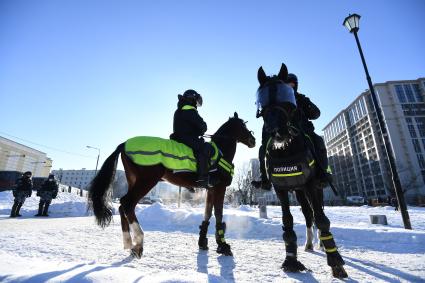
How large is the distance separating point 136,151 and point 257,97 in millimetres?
2208

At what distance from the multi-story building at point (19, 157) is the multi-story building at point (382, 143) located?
109 metres

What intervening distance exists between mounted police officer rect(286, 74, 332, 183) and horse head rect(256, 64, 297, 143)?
500mm

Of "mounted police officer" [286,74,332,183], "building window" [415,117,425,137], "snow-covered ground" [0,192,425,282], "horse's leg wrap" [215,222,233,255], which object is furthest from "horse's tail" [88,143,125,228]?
"building window" [415,117,425,137]

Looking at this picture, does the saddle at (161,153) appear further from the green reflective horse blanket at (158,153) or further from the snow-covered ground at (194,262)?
the snow-covered ground at (194,262)

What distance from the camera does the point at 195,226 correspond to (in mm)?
8953

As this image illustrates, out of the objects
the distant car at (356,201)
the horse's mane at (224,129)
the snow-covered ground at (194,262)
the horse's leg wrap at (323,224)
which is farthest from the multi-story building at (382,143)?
the horse's leg wrap at (323,224)

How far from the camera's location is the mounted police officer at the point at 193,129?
185 inches

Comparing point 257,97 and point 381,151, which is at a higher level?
point 381,151

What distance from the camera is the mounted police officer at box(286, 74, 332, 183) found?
369cm

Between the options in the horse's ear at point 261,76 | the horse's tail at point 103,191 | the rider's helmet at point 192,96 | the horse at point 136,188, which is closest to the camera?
the horse at point 136,188

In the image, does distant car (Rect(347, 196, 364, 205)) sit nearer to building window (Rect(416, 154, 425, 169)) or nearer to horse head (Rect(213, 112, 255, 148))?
building window (Rect(416, 154, 425, 169))

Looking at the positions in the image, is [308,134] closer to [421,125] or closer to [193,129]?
[193,129]

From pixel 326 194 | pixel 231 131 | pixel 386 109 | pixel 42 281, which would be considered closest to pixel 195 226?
pixel 231 131

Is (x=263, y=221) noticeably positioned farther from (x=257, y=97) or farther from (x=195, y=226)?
(x=257, y=97)
